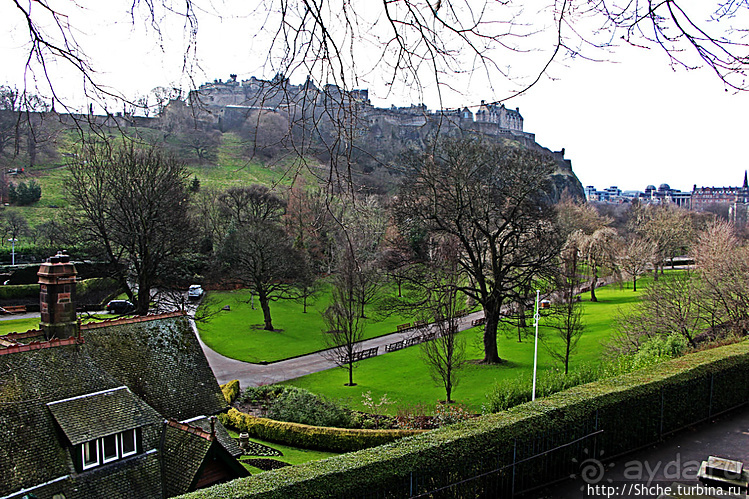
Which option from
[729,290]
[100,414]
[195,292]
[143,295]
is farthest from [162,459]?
[195,292]

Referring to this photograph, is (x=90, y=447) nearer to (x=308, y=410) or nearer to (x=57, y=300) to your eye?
(x=57, y=300)

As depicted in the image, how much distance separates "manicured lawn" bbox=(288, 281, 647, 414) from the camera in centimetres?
2147

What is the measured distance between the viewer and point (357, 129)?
3879 millimetres

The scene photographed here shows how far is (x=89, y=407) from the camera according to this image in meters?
11.2

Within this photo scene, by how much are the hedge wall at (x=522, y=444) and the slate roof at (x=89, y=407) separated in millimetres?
5580

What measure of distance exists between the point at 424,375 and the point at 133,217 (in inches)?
586

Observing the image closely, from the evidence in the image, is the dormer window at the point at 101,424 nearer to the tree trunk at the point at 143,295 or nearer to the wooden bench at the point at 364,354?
the tree trunk at the point at 143,295

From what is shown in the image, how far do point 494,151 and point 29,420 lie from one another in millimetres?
20583

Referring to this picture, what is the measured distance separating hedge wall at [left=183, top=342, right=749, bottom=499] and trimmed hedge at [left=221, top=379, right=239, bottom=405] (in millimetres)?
15327

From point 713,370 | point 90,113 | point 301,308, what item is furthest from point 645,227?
point 90,113

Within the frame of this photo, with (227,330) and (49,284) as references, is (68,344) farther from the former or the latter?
(227,330)

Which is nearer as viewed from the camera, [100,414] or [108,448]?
[108,448]

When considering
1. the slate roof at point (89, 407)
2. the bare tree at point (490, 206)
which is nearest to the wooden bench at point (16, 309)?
the slate roof at point (89, 407)

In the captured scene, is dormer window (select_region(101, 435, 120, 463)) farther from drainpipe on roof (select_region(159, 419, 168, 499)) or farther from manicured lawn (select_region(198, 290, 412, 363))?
manicured lawn (select_region(198, 290, 412, 363))
